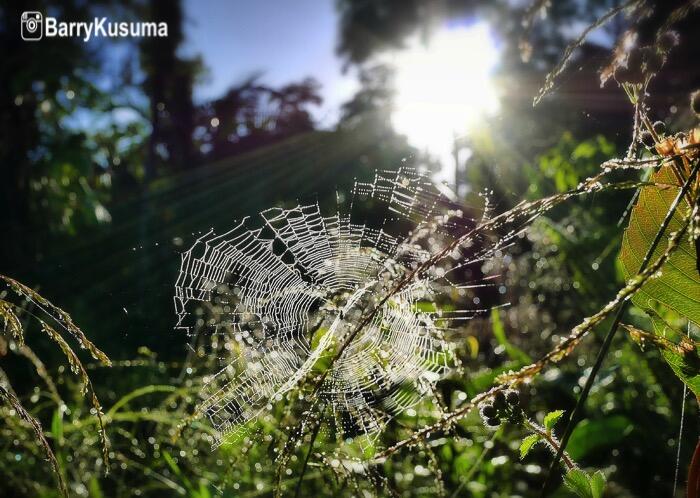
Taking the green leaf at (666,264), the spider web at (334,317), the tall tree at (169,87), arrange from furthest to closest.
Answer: the tall tree at (169,87) → the spider web at (334,317) → the green leaf at (666,264)

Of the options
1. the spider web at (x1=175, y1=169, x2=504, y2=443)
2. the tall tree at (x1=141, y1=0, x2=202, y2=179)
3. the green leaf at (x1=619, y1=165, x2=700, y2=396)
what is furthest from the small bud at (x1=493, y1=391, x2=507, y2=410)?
the tall tree at (x1=141, y1=0, x2=202, y2=179)

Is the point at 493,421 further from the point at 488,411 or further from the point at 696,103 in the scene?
the point at 696,103

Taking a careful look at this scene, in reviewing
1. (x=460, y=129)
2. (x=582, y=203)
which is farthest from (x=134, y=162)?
(x=460, y=129)

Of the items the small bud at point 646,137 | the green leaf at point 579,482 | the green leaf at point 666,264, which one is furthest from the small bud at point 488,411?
the small bud at point 646,137

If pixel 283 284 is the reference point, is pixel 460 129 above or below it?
above

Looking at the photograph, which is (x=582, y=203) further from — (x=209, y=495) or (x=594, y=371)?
(x=594, y=371)

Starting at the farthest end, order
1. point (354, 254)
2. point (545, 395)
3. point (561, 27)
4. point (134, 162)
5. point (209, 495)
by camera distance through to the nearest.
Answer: point (561, 27) < point (134, 162) < point (545, 395) < point (354, 254) < point (209, 495)

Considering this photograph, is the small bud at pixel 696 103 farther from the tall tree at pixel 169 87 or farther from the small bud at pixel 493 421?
the tall tree at pixel 169 87

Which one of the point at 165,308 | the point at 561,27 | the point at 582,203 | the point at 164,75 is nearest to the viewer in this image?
the point at 582,203
